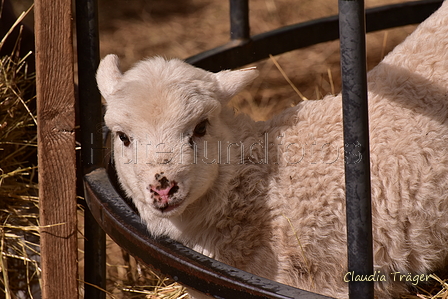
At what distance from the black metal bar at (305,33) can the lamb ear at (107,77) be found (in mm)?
919

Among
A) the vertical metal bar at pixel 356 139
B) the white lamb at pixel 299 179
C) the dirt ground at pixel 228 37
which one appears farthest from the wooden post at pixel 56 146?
the dirt ground at pixel 228 37

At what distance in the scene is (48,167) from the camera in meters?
2.26

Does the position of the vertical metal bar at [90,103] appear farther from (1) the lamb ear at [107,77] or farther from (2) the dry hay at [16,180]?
(2) the dry hay at [16,180]

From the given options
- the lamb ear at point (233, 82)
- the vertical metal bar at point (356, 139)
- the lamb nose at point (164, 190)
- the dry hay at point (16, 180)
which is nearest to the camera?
the vertical metal bar at point (356, 139)

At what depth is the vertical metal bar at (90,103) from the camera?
220cm

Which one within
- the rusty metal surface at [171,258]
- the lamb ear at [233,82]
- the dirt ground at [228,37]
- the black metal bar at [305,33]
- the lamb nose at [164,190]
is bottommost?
the rusty metal surface at [171,258]

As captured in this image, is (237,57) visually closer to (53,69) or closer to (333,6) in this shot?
(53,69)

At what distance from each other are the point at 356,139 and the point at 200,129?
0.77 m

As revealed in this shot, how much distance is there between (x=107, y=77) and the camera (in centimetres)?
222

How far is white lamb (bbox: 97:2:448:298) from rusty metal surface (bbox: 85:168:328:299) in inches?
4.0

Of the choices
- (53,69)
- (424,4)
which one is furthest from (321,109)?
(424,4)

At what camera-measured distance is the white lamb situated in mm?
2061

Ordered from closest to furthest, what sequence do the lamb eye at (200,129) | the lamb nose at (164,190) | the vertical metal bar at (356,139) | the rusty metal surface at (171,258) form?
the vertical metal bar at (356,139)
the rusty metal surface at (171,258)
the lamb nose at (164,190)
the lamb eye at (200,129)

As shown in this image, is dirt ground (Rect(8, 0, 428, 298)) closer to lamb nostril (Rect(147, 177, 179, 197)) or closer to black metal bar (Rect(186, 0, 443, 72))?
black metal bar (Rect(186, 0, 443, 72))
